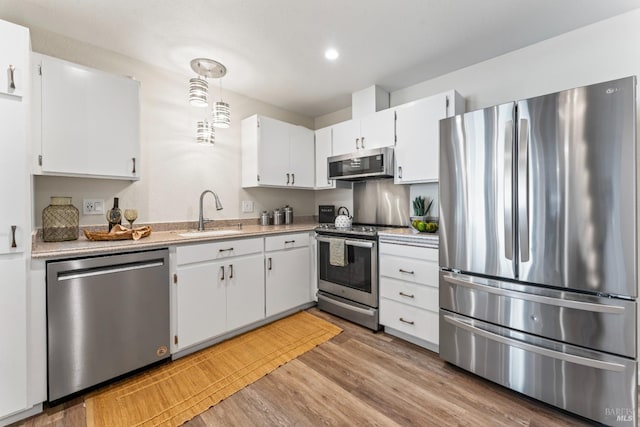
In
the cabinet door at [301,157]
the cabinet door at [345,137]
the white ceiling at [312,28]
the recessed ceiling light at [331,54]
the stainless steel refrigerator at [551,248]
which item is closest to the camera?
the stainless steel refrigerator at [551,248]

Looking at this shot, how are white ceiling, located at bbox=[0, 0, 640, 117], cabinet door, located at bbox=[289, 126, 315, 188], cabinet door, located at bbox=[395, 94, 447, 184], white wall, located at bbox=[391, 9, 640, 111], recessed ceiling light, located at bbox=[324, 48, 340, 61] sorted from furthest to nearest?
cabinet door, located at bbox=[289, 126, 315, 188] < cabinet door, located at bbox=[395, 94, 447, 184] < recessed ceiling light, located at bbox=[324, 48, 340, 61] < white wall, located at bbox=[391, 9, 640, 111] < white ceiling, located at bbox=[0, 0, 640, 117]

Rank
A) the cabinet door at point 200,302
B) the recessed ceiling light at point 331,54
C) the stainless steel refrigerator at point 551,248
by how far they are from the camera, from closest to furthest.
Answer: the stainless steel refrigerator at point 551,248, the cabinet door at point 200,302, the recessed ceiling light at point 331,54

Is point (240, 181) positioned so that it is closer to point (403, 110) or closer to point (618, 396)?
point (403, 110)

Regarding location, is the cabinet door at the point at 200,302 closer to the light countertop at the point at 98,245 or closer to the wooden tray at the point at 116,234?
the light countertop at the point at 98,245

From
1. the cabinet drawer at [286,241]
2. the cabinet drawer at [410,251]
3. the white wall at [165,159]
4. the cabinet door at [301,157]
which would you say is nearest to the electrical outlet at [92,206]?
the white wall at [165,159]

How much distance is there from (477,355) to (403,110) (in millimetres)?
2110

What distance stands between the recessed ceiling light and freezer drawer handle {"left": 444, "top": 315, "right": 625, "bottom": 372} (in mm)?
2292

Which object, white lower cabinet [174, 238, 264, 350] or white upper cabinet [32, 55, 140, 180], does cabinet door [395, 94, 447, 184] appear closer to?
white lower cabinet [174, 238, 264, 350]

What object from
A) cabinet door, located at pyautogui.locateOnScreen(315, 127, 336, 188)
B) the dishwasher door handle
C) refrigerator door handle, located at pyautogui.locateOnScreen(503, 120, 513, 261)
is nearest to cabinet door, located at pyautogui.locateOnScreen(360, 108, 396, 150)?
cabinet door, located at pyautogui.locateOnScreen(315, 127, 336, 188)

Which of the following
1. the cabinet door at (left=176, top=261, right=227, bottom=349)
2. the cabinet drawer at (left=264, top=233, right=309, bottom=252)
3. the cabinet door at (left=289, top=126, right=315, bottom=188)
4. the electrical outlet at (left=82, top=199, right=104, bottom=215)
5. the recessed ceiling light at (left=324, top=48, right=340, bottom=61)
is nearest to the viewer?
the cabinet door at (left=176, top=261, right=227, bottom=349)

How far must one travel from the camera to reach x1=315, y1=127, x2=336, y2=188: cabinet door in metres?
3.38

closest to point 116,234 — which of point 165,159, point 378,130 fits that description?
point 165,159

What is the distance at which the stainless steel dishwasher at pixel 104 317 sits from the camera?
5.12 feet

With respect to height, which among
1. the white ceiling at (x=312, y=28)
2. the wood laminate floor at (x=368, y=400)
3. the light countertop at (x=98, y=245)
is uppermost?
the white ceiling at (x=312, y=28)
